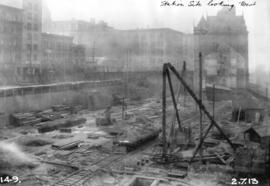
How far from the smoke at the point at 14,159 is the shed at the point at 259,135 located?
1056cm

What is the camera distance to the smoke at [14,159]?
514 inches

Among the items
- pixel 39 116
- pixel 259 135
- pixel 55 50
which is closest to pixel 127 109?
pixel 39 116

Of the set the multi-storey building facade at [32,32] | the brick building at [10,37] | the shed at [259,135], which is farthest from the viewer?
the multi-storey building facade at [32,32]

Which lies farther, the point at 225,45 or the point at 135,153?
the point at 225,45

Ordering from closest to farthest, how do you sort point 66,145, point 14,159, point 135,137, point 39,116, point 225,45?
point 14,159
point 135,137
point 66,145
point 39,116
point 225,45

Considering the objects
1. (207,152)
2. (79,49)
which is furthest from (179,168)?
(79,49)

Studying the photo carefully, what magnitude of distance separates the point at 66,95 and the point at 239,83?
29494 millimetres

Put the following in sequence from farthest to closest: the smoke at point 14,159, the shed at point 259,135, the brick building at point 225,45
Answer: the brick building at point 225,45
the shed at point 259,135
the smoke at point 14,159

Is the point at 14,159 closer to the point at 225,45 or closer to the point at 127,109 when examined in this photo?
the point at 127,109

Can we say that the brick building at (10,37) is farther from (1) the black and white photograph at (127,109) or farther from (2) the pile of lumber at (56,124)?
(2) the pile of lumber at (56,124)

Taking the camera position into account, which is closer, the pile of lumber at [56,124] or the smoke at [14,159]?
the smoke at [14,159]

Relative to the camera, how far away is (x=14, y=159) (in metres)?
14.0

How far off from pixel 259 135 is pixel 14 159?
11509 millimetres

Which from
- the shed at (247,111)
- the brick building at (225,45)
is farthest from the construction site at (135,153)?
the brick building at (225,45)
